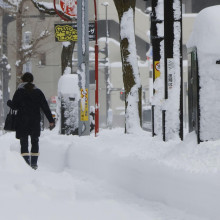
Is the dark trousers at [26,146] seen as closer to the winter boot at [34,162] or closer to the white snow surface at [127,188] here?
the winter boot at [34,162]

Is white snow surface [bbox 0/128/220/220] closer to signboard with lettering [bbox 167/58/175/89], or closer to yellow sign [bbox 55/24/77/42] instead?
signboard with lettering [bbox 167/58/175/89]

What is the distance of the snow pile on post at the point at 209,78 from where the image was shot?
6680mm

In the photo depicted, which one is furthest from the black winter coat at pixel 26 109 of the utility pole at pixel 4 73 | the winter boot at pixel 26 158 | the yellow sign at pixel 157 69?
the utility pole at pixel 4 73

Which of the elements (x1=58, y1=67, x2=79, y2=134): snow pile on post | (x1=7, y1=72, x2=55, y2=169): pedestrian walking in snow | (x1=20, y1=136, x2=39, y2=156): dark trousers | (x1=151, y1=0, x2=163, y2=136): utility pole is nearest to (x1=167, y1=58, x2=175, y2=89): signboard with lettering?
(x1=7, y1=72, x2=55, y2=169): pedestrian walking in snow

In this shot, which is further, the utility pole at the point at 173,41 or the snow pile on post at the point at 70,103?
the snow pile on post at the point at 70,103

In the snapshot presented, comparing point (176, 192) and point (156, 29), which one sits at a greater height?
point (156, 29)

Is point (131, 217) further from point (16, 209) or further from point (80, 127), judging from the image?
point (80, 127)

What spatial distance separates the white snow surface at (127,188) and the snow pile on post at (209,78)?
0.29 m

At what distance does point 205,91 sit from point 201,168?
1.48 metres

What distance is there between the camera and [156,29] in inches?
494

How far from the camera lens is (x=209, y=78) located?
674 cm

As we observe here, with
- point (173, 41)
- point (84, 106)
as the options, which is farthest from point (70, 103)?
point (173, 41)

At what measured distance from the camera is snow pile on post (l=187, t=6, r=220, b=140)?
6680 millimetres

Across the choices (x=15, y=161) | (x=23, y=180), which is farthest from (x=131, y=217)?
(x=15, y=161)
